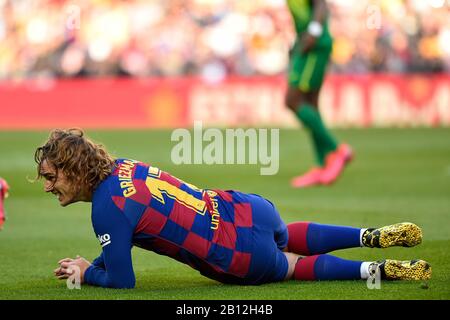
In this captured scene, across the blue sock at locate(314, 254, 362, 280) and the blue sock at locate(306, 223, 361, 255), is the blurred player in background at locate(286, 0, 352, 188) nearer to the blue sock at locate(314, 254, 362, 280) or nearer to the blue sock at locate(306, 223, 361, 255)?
the blue sock at locate(306, 223, 361, 255)

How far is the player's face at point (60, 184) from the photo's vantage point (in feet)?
20.7

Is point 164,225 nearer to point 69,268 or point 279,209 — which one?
point 69,268

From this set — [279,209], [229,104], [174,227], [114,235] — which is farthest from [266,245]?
[229,104]

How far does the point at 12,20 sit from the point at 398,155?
12533mm

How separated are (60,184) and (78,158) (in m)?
0.21

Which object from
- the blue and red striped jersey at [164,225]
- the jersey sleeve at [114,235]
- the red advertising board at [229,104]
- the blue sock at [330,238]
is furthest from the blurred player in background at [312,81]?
the red advertising board at [229,104]

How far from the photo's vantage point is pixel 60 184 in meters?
6.31

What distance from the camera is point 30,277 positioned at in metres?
7.30

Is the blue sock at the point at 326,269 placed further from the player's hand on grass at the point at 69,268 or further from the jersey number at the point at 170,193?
the player's hand on grass at the point at 69,268

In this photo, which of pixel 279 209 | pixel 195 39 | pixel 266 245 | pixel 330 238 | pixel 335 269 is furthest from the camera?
pixel 195 39

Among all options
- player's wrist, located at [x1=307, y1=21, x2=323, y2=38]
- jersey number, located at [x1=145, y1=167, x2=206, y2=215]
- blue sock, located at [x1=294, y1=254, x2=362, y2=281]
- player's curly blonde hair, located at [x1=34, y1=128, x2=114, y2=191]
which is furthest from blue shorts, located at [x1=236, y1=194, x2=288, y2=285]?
player's wrist, located at [x1=307, y1=21, x2=323, y2=38]

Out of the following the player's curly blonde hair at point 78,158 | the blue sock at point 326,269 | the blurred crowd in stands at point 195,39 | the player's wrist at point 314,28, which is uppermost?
the blurred crowd in stands at point 195,39

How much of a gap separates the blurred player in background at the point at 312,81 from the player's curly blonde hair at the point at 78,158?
759cm
